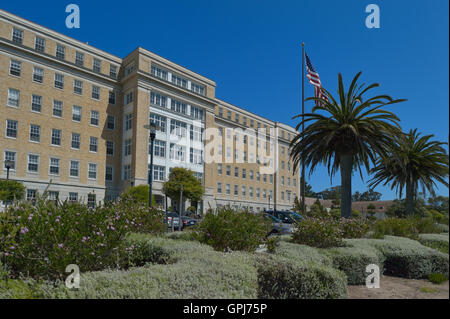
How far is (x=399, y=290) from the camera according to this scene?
6734 mm

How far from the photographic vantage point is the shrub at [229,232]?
782 centimetres

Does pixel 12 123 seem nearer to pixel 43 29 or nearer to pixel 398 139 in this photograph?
pixel 43 29

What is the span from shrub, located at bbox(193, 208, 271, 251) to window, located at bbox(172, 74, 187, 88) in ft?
130

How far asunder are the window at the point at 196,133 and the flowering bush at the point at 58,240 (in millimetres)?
40363

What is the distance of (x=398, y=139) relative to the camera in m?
14.1

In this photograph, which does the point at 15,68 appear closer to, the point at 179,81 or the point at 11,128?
the point at 11,128

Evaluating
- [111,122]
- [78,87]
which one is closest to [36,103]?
[78,87]

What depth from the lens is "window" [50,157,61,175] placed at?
36.3 m

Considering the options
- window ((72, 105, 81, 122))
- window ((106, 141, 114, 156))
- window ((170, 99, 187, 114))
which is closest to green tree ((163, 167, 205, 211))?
window ((106, 141, 114, 156))

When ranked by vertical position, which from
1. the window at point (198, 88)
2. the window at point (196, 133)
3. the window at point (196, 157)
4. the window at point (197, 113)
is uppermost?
the window at point (198, 88)

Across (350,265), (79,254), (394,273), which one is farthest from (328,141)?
(79,254)

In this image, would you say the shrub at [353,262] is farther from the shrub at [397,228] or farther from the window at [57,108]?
the window at [57,108]

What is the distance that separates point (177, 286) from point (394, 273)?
7.00 meters

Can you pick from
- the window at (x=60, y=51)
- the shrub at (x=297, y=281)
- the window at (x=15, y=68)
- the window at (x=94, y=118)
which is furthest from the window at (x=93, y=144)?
the shrub at (x=297, y=281)
